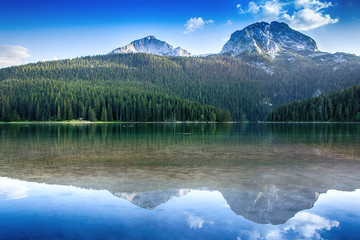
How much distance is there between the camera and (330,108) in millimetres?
167750

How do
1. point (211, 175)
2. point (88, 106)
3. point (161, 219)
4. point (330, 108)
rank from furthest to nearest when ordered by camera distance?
point (330, 108), point (88, 106), point (211, 175), point (161, 219)

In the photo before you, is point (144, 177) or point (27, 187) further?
point (144, 177)

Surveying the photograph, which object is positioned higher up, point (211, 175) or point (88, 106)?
point (88, 106)

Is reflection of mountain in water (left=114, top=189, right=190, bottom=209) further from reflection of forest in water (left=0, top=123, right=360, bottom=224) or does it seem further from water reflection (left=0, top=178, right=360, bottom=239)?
water reflection (left=0, top=178, right=360, bottom=239)

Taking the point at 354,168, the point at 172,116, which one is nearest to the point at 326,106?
the point at 172,116

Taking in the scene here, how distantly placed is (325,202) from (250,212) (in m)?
3.56

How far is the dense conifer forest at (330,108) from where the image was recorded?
16175cm

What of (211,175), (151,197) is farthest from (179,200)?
(211,175)

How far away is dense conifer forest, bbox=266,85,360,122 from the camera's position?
161750 millimetres

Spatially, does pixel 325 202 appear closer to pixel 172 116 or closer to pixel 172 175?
pixel 172 175

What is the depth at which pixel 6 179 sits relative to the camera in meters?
15.5

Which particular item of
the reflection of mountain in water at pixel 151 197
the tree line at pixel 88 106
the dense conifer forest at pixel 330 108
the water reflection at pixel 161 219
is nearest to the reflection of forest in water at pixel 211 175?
the reflection of mountain in water at pixel 151 197

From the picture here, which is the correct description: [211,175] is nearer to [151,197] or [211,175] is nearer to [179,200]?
[179,200]

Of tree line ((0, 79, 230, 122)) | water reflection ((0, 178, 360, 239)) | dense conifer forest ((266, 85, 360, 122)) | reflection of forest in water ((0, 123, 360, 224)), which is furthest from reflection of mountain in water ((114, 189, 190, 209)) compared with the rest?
dense conifer forest ((266, 85, 360, 122))
